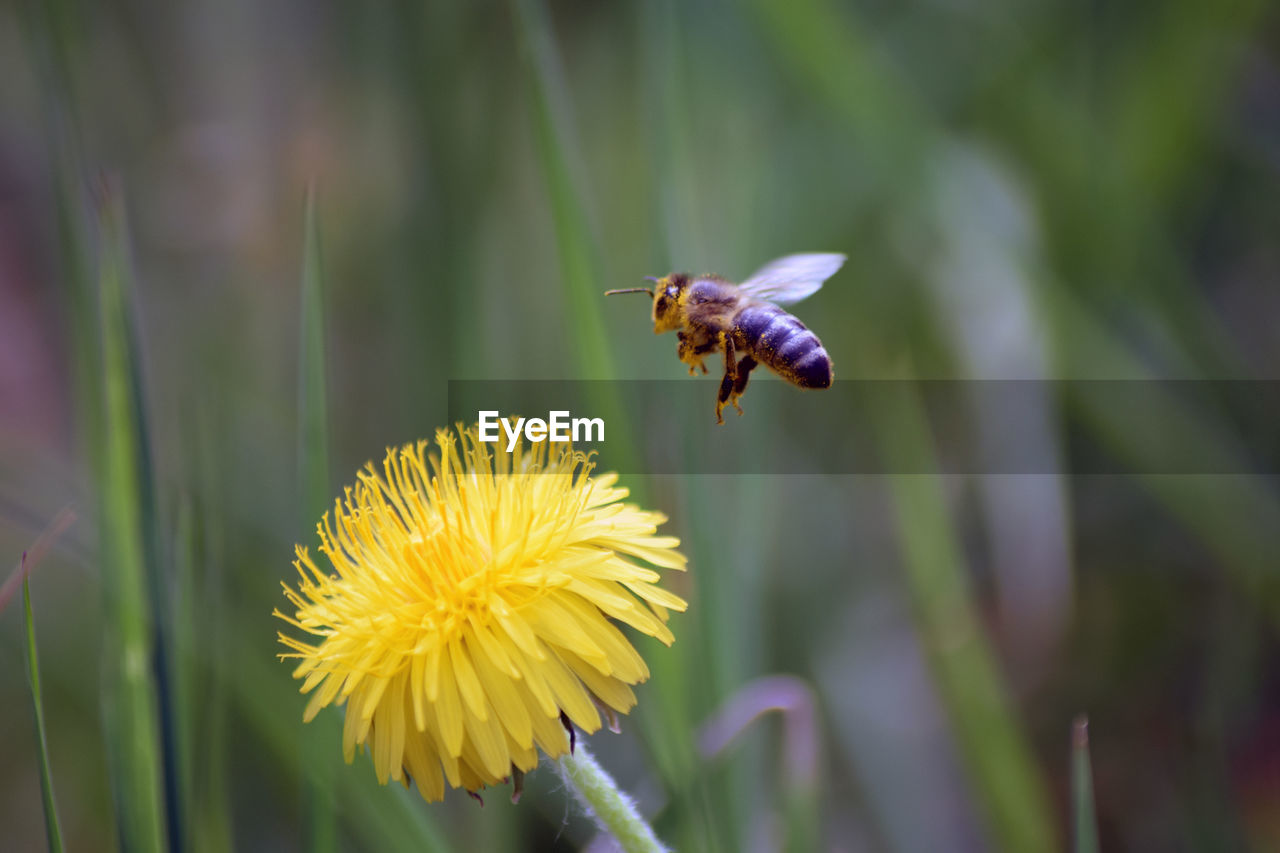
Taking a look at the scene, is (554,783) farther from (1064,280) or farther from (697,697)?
(1064,280)

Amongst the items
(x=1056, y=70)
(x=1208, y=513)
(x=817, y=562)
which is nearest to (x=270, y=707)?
(x=817, y=562)

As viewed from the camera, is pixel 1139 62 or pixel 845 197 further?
pixel 845 197

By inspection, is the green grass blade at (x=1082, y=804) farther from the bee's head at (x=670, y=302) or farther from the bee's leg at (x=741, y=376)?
the bee's head at (x=670, y=302)

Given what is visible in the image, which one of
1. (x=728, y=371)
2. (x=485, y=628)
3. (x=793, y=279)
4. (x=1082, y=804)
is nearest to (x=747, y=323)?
(x=728, y=371)

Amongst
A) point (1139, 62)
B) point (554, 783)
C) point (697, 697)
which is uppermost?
point (1139, 62)

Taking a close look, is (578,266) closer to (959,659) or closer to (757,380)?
(757,380)

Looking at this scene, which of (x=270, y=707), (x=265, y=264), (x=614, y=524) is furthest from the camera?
(x=265, y=264)
